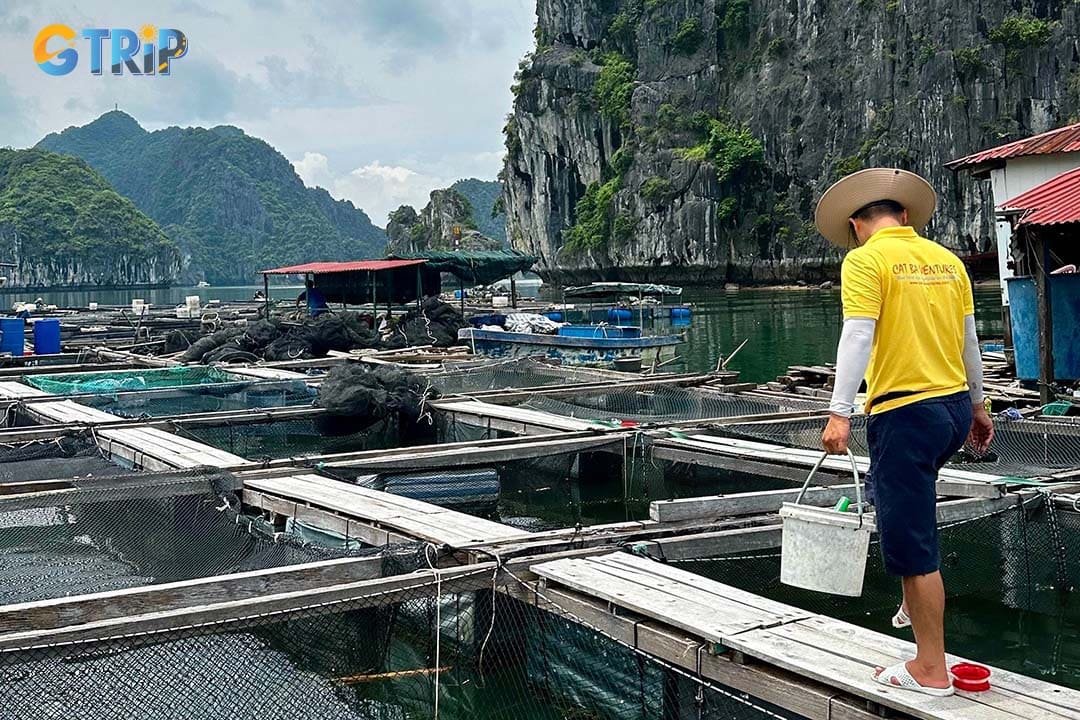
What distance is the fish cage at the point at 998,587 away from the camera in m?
6.11

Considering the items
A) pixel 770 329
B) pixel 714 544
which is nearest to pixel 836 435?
pixel 714 544

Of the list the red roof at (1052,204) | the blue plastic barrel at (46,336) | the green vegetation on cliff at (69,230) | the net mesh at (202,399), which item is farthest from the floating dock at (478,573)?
the green vegetation on cliff at (69,230)

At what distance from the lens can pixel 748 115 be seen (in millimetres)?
68688

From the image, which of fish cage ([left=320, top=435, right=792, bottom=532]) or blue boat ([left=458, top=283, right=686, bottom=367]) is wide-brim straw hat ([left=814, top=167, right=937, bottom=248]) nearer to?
fish cage ([left=320, top=435, right=792, bottom=532])

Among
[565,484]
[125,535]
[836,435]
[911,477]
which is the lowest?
[565,484]

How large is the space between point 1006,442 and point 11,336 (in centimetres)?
1695

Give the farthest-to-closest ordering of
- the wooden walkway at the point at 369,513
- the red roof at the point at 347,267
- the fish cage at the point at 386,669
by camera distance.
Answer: the red roof at the point at 347,267 → the wooden walkway at the point at 369,513 → the fish cage at the point at 386,669

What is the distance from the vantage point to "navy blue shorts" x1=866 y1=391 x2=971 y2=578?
3.51 m

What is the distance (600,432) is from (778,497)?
2975 mm

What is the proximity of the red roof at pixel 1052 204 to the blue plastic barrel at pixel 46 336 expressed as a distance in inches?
636

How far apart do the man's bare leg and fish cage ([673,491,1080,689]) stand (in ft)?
7.86

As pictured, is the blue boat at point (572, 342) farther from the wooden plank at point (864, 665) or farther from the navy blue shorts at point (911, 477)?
the navy blue shorts at point (911, 477)

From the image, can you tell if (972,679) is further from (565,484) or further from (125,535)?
(565,484)

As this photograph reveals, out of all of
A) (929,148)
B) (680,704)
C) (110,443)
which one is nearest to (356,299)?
(110,443)
